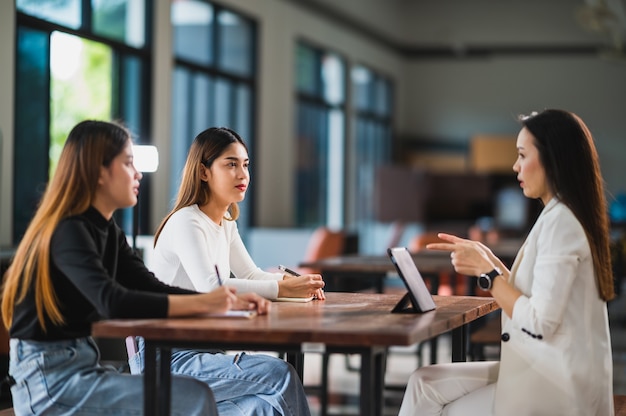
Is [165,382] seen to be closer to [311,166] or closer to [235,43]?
[235,43]

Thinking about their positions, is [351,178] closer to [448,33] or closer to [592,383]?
[448,33]

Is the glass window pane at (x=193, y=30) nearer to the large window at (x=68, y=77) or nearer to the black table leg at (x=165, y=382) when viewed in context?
the large window at (x=68, y=77)

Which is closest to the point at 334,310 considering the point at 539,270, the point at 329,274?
the point at 539,270

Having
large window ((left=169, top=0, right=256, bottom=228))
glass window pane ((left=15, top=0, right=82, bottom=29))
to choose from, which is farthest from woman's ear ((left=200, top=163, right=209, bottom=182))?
large window ((left=169, top=0, right=256, bottom=228))

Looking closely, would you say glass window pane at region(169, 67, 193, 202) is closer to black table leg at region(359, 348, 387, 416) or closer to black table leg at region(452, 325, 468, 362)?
black table leg at region(452, 325, 468, 362)

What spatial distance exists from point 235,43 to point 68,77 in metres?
3.51

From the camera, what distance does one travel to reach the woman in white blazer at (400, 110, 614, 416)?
8.38 ft

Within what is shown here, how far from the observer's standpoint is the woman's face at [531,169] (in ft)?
8.79

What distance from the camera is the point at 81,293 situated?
2.52m

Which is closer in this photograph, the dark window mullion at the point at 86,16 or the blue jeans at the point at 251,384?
the blue jeans at the point at 251,384

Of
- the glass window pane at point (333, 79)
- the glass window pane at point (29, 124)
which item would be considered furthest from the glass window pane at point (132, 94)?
the glass window pane at point (333, 79)

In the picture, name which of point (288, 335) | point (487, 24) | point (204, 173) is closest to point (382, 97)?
point (487, 24)

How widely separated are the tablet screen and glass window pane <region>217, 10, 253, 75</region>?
756cm

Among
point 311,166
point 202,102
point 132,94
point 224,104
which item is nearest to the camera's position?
point 132,94
